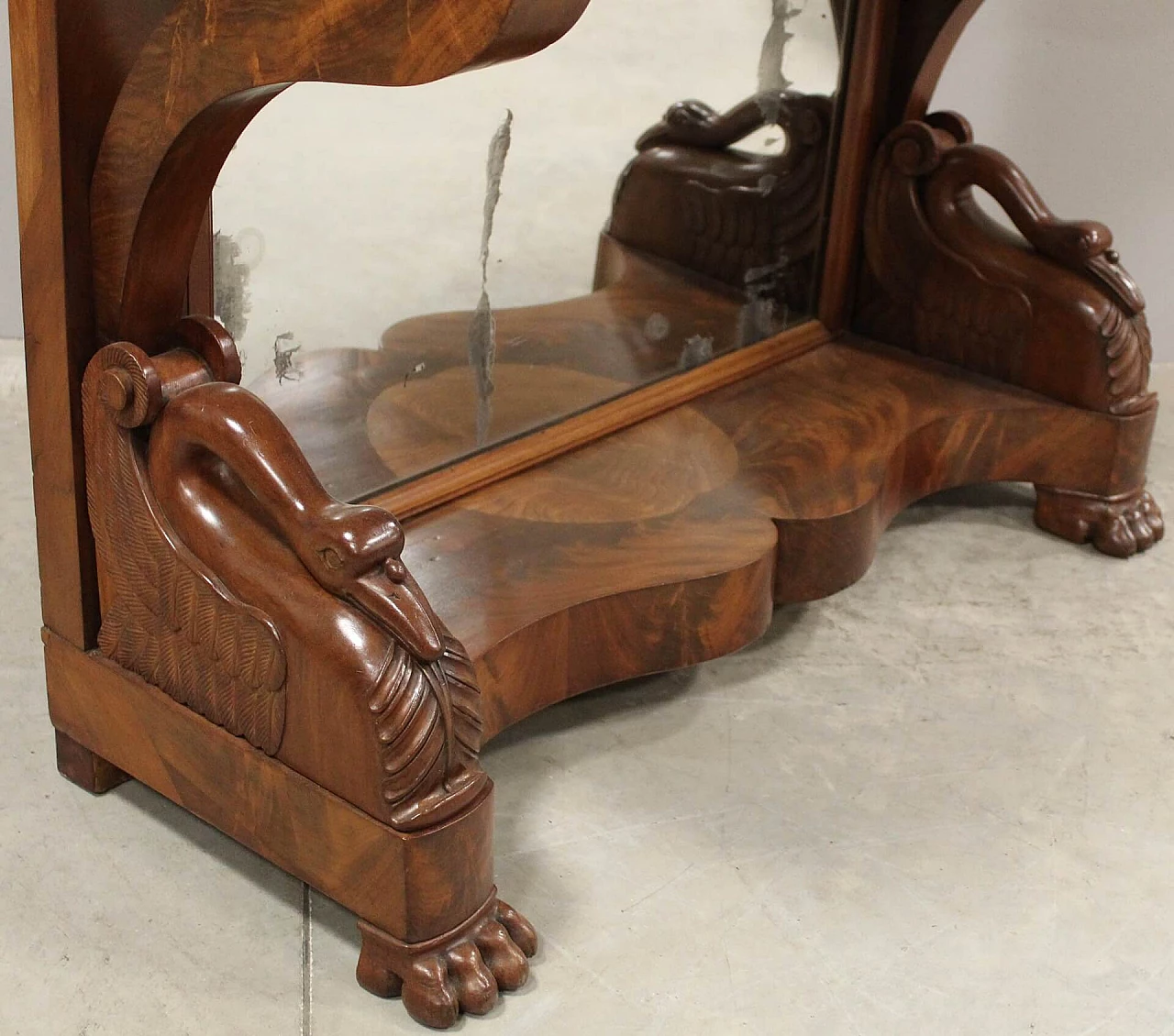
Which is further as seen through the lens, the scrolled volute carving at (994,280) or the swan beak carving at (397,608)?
the scrolled volute carving at (994,280)

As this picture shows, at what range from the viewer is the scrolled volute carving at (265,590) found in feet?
3.54

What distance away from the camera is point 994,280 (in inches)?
75.0

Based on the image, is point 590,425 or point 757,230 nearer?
point 590,425

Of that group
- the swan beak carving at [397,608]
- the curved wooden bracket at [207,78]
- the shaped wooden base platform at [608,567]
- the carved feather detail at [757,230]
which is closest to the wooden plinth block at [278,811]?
the shaped wooden base platform at [608,567]

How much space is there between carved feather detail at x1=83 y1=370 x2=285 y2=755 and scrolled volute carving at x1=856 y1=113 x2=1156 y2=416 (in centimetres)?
110

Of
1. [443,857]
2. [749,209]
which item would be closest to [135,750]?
[443,857]

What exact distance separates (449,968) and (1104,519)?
106cm

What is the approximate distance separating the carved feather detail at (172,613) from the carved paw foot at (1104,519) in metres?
1.09

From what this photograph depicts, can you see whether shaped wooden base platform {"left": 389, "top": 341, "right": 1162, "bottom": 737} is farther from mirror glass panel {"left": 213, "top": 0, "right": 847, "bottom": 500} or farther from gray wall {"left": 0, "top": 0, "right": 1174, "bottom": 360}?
gray wall {"left": 0, "top": 0, "right": 1174, "bottom": 360}

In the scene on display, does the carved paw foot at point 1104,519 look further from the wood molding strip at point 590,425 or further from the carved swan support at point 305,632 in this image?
the carved swan support at point 305,632

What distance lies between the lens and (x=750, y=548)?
1.48 m

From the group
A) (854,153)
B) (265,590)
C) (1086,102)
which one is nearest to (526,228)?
(854,153)

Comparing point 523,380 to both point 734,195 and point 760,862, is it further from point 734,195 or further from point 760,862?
point 760,862

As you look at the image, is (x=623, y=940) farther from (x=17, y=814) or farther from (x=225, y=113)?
(x=225, y=113)
